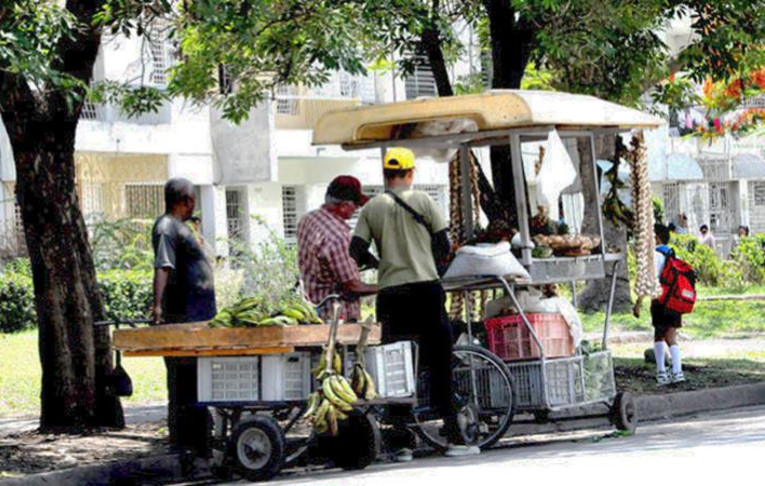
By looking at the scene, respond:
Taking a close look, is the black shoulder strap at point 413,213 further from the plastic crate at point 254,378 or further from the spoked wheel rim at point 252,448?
the spoked wheel rim at point 252,448

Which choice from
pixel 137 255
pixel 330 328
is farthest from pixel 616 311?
pixel 330 328

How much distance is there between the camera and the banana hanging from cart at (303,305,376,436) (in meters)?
11.3

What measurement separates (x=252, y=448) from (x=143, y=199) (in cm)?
2602

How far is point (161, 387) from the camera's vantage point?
66.5 ft

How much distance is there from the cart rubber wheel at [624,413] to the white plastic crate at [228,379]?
3.51m

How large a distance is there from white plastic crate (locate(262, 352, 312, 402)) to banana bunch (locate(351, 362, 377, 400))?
0.30 m

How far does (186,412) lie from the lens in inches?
489

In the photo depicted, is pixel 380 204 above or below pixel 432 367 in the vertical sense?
above

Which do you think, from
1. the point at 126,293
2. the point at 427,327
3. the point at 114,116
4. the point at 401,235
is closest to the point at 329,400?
the point at 427,327

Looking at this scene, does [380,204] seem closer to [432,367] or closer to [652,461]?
[432,367]

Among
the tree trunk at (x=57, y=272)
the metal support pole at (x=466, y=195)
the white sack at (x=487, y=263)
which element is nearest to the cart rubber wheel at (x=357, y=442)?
the white sack at (x=487, y=263)

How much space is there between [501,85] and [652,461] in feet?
23.5

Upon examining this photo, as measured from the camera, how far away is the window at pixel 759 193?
60188 mm

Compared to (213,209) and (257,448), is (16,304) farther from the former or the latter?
(257,448)
